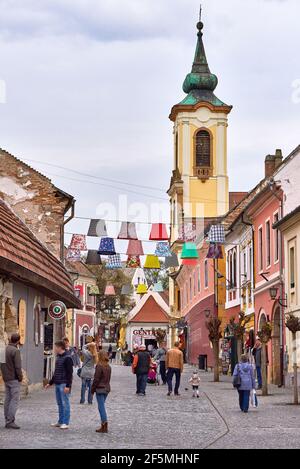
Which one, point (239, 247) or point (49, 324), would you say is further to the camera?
point (239, 247)

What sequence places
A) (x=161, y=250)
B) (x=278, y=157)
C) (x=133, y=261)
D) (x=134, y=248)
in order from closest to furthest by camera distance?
(x=134, y=248) < (x=161, y=250) < (x=133, y=261) < (x=278, y=157)

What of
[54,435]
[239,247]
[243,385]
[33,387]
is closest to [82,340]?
[239,247]

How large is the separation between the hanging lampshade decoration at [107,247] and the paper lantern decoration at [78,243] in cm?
75

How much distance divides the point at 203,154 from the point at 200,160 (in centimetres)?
57

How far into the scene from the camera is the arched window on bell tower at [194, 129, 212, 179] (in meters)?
80.4

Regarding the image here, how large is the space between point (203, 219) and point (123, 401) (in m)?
51.6

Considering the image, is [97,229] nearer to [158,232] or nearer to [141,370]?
[158,232]

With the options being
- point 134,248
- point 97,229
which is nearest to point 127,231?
point 97,229

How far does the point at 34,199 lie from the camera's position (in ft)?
113

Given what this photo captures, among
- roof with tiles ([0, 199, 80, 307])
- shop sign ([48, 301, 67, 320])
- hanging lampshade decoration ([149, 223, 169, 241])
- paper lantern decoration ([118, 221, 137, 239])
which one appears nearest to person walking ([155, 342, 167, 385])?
roof with tiles ([0, 199, 80, 307])

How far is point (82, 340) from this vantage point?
82375mm

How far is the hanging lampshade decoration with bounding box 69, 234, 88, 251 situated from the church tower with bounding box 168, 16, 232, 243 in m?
41.4

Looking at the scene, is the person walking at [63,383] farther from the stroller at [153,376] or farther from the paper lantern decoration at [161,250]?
the paper lantern decoration at [161,250]
